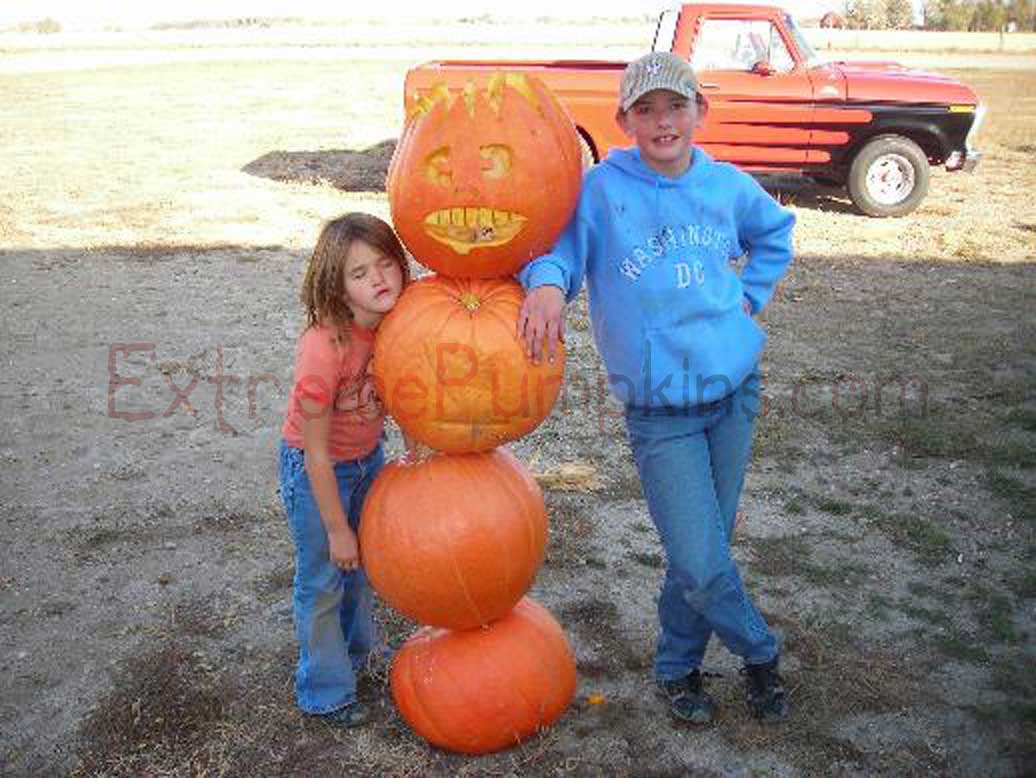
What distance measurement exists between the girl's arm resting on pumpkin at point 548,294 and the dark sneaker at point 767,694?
1325mm

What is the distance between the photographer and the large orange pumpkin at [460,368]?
2.77m

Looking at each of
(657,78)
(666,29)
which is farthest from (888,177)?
(657,78)

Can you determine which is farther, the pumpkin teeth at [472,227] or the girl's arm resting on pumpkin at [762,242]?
the girl's arm resting on pumpkin at [762,242]

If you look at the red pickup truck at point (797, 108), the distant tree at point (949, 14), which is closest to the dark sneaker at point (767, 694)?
the red pickup truck at point (797, 108)

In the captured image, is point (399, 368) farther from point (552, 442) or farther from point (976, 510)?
point (976, 510)

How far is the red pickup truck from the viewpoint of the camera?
35.2 feet

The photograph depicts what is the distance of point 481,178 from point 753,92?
29.0 feet

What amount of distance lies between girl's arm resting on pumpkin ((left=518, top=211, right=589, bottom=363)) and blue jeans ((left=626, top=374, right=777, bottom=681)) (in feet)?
1.39

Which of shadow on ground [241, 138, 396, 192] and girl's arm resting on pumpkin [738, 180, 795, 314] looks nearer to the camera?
girl's arm resting on pumpkin [738, 180, 795, 314]

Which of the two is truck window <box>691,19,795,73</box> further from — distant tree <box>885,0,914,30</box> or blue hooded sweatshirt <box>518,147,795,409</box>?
distant tree <box>885,0,914,30</box>

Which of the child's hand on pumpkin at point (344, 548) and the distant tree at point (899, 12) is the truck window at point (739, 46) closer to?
the child's hand on pumpkin at point (344, 548)

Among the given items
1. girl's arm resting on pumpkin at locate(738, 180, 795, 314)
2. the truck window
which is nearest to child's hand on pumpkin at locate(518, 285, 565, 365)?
girl's arm resting on pumpkin at locate(738, 180, 795, 314)

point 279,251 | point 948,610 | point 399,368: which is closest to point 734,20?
point 279,251

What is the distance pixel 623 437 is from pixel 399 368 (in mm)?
3101
